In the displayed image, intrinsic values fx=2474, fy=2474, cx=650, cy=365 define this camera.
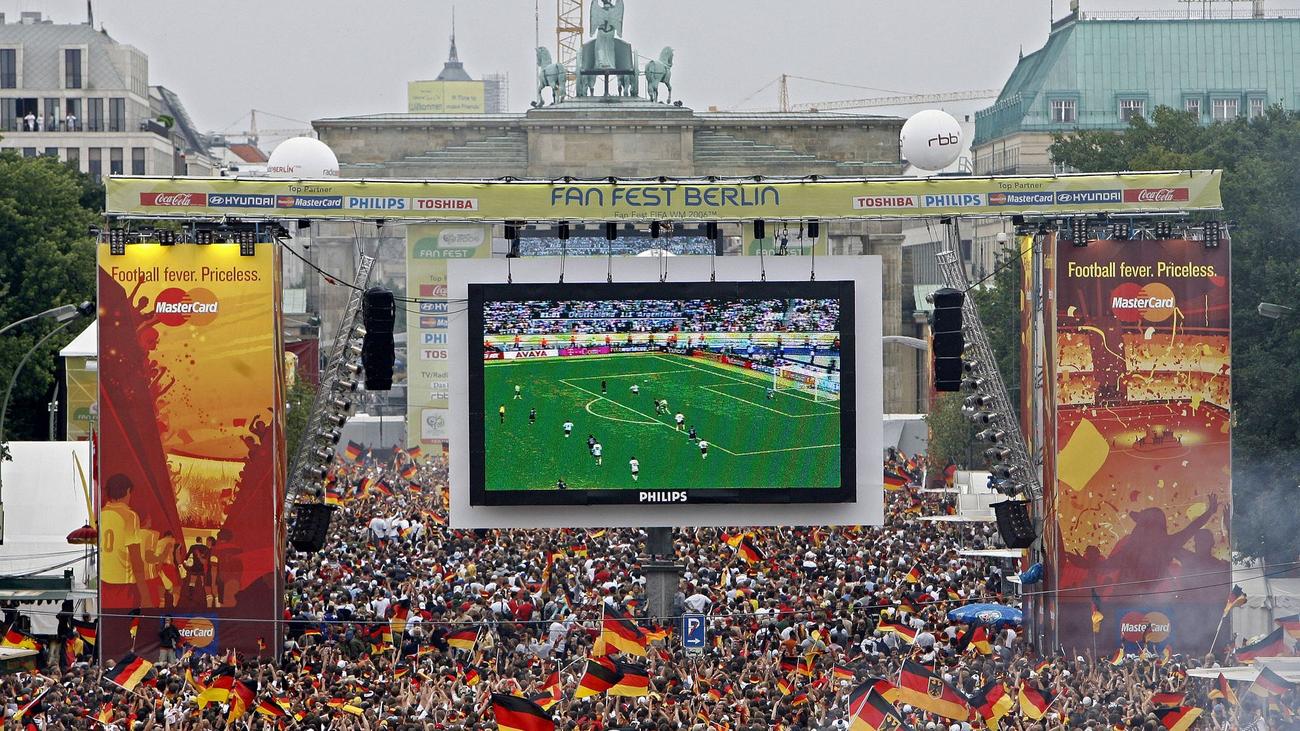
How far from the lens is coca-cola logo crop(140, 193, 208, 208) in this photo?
3616 cm

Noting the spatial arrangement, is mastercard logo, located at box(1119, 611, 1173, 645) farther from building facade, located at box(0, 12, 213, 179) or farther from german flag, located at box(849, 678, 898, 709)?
building facade, located at box(0, 12, 213, 179)

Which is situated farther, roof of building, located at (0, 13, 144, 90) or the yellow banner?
roof of building, located at (0, 13, 144, 90)

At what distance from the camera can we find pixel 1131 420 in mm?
36688

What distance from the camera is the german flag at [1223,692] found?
85.8 feet

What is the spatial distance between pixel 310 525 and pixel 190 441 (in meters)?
2.27

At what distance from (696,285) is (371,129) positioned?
2117 inches

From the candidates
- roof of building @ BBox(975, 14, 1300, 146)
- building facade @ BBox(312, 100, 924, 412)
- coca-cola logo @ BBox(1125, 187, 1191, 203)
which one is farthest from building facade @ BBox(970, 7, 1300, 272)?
coca-cola logo @ BBox(1125, 187, 1191, 203)

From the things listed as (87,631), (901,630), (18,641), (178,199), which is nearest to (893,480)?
(901,630)

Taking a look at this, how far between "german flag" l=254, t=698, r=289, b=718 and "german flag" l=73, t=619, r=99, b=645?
10782mm

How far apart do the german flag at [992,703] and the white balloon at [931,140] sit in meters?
12.6

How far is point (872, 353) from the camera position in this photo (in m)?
37.0

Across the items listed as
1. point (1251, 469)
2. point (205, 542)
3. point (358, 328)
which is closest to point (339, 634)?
point (205, 542)

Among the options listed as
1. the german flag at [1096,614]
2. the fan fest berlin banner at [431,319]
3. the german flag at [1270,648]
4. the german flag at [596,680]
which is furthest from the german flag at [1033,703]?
the fan fest berlin banner at [431,319]

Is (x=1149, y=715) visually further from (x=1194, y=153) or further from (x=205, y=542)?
(x=1194, y=153)
